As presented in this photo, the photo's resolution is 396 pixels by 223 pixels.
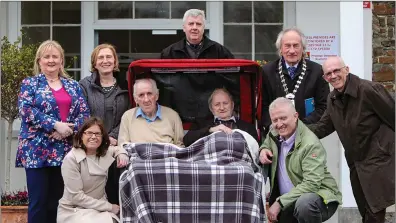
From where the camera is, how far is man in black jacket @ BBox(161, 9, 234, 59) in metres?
6.05

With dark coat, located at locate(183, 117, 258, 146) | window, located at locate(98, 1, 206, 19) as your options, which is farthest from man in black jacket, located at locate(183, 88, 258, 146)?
window, located at locate(98, 1, 206, 19)

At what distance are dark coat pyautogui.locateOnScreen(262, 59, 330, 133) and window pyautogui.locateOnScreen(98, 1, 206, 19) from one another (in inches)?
120

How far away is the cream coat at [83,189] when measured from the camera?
17.5ft

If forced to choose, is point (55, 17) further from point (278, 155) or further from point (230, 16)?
point (278, 155)

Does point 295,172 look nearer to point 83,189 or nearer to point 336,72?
point 336,72

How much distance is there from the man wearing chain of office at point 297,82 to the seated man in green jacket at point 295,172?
1.59 feet

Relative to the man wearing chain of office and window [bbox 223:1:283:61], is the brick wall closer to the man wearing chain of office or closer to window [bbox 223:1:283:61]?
window [bbox 223:1:283:61]

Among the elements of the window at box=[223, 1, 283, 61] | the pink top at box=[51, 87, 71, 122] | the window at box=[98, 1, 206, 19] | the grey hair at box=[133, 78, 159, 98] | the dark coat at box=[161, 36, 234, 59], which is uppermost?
the window at box=[98, 1, 206, 19]

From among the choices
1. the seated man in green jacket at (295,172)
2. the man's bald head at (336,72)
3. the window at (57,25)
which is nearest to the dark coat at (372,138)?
the man's bald head at (336,72)

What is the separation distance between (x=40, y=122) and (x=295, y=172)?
1891mm

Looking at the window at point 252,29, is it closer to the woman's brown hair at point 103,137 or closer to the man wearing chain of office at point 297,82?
the man wearing chain of office at point 297,82

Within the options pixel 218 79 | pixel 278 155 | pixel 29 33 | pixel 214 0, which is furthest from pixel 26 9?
pixel 278 155

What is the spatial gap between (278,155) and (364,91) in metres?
0.75

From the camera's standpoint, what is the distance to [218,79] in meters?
6.03
